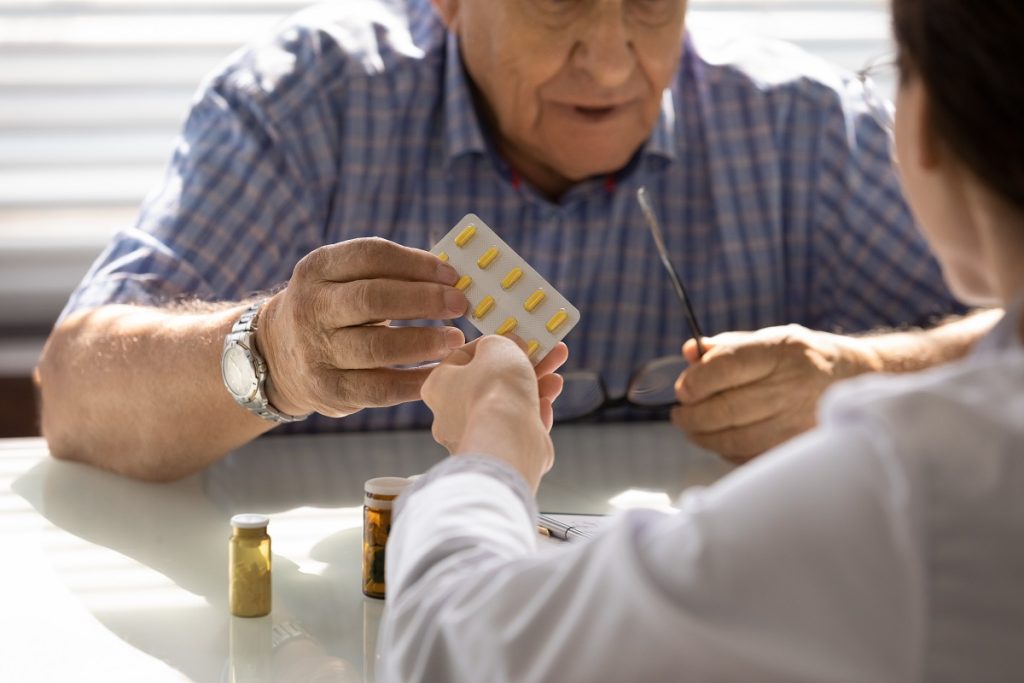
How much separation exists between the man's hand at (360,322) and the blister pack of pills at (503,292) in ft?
0.05

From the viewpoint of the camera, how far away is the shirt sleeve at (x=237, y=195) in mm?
1774

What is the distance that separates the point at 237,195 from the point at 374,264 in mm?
581

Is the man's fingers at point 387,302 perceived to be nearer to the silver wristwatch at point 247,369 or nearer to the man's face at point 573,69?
the silver wristwatch at point 247,369

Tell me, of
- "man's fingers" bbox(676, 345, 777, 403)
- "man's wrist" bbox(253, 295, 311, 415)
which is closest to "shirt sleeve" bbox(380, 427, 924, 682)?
"man's wrist" bbox(253, 295, 311, 415)

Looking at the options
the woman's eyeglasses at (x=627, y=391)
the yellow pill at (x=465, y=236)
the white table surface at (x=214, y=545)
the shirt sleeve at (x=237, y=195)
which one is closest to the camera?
the white table surface at (x=214, y=545)

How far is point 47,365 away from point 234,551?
0.71 metres

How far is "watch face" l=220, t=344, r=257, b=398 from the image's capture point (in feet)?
4.90

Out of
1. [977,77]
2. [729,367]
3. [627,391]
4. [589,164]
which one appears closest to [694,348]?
[729,367]

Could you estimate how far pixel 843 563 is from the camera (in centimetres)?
63

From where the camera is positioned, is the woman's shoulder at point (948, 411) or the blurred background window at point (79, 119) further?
the blurred background window at point (79, 119)

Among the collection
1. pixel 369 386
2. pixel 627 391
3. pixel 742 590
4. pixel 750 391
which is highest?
pixel 742 590

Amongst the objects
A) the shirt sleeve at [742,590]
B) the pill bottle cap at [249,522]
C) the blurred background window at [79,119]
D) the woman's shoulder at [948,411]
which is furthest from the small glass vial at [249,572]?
the blurred background window at [79,119]

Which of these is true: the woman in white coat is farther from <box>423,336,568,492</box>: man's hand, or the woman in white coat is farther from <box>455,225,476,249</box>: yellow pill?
<box>455,225,476,249</box>: yellow pill

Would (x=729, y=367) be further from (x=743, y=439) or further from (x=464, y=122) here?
(x=464, y=122)
